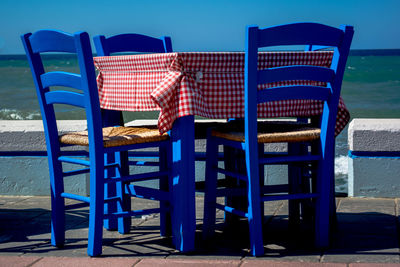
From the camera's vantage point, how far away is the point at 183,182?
3.05 meters

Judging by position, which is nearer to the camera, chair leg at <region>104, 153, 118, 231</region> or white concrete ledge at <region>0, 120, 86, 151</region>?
chair leg at <region>104, 153, 118, 231</region>

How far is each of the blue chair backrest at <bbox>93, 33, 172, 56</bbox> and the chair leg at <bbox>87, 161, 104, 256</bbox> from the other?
106 cm

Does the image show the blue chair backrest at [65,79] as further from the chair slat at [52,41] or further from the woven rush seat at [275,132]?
the woven rush seat at [275,132]

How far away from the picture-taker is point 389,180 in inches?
167

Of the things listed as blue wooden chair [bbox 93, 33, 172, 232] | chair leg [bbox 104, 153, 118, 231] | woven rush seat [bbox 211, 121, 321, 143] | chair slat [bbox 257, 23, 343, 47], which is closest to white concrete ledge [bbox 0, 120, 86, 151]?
blue wooden chair [bbox 93, 33, 172, 232]

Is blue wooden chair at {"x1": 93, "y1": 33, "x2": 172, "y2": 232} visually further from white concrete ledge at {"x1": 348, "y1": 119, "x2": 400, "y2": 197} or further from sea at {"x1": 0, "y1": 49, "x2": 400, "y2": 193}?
sea at {"x1": 0, "y1": 49, "x2": 400, "y2": 193}

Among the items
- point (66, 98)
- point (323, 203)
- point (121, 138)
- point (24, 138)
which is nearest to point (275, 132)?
point (323, 203)

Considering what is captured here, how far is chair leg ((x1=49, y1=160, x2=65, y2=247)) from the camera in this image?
3256 millimetres

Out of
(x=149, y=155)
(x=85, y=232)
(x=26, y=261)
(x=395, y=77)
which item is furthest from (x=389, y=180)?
(x=395, y=77)

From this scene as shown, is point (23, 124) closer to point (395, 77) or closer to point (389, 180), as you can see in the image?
point (389, 180)

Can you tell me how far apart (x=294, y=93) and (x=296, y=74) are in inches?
3.7

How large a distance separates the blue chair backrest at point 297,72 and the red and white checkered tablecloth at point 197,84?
10cm

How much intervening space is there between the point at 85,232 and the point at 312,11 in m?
50.4

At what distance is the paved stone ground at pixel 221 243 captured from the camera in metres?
2.98
